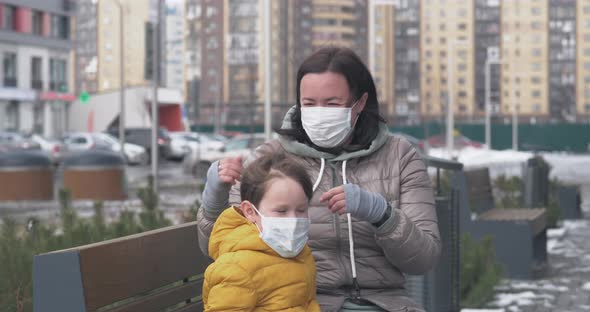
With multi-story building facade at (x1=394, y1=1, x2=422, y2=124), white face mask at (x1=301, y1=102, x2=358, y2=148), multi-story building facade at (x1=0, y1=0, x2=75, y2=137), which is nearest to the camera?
white face mask at (x1=301, y1=102, x2=358, y2=148)

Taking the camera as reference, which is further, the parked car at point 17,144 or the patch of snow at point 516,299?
the parked car at point 17,144

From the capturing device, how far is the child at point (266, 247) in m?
3.64

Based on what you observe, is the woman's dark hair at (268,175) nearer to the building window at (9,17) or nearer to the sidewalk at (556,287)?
the sidewalk at (556,287)

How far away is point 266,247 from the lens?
12.3ft

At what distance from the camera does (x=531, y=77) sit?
5974 inches

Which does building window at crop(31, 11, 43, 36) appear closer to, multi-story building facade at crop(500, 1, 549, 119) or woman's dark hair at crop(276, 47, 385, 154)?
woman's dark hair at crop(276, 47, 385, 154)

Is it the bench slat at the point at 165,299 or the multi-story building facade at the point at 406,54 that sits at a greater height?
the multi-story building facade at the point at 406,54


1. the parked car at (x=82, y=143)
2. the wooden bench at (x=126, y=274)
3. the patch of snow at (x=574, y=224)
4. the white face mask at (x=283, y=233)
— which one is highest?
the white face mask at (x=283, y=233)

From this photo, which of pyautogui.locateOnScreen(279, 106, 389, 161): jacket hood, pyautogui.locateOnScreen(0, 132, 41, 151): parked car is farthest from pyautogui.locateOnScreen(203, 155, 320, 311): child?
pyautogui.locateOnScreen(0, 132, 41, 151): parked car

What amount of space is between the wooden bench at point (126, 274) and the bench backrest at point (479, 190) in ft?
22.5

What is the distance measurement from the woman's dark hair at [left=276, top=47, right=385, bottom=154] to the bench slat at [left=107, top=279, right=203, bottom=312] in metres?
0.77

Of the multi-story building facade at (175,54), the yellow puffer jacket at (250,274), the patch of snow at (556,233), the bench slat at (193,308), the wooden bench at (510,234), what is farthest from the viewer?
the multi-story building facade at (175,54)

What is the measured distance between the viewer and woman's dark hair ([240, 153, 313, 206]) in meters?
3.75

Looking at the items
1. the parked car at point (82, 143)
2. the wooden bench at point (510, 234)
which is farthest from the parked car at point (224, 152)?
the wooden bench at point (510, 234)
